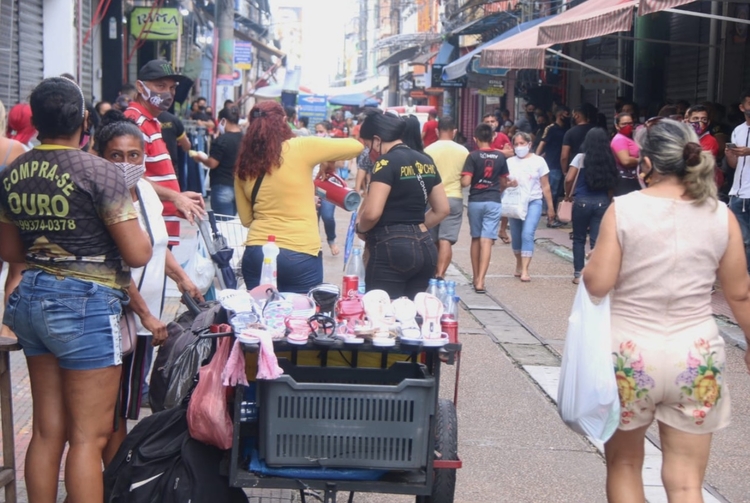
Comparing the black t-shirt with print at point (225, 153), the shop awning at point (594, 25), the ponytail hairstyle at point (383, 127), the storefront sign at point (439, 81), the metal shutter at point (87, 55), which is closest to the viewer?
the ponytail hairstyle at point (383, 127)

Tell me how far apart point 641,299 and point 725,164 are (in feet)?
25.0

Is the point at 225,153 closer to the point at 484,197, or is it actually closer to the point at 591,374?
the point at 484,197

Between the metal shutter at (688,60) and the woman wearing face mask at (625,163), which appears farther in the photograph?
the metal shutter at (688,60)

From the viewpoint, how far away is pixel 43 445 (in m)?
3.72

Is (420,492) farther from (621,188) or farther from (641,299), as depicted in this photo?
(621,188)

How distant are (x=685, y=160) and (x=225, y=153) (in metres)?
7.06

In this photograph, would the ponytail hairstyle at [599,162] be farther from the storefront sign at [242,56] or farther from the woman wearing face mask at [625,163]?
the storefront sign at [242,56]

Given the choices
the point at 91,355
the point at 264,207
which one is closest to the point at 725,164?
the point at 264,207

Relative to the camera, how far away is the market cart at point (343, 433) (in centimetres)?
340

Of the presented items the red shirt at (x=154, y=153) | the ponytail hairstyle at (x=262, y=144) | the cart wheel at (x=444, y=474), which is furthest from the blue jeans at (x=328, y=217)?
the cart wheel at (x=444, y=474)

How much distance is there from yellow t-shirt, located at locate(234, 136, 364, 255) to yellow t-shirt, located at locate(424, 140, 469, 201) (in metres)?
4.44

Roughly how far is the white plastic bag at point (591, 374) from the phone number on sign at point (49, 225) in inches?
72.7

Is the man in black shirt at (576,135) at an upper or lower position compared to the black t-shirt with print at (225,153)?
upper

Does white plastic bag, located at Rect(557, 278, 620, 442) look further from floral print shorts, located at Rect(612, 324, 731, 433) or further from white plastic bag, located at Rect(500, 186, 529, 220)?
white plastic bag, located at Rect(500, 186, 529, 220)
